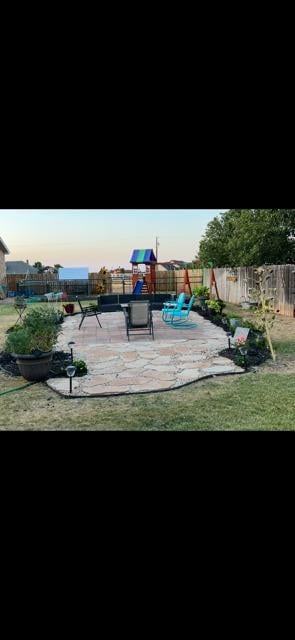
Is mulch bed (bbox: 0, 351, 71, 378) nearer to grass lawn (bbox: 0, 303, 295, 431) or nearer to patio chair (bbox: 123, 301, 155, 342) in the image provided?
grass lawn (bbox: 0, 303, 295, 431)

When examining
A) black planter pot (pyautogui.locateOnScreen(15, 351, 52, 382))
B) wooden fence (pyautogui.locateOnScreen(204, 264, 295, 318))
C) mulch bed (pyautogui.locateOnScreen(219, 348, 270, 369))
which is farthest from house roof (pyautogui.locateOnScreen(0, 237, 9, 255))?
mulch bed (pyautogui.locateOnScreen(219, 348, 270, 369))

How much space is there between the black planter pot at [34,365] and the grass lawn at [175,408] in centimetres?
15

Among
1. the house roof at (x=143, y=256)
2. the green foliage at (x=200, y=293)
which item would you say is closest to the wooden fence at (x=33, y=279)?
the house roof at (x=143, y=256)

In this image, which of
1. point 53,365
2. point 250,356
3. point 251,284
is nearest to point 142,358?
point 53,365

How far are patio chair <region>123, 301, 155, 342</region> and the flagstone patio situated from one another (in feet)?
0.72

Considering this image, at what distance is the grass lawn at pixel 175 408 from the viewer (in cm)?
350

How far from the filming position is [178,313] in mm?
8914

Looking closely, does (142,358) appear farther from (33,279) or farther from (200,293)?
(33,279)

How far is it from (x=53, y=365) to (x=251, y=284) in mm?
9389
